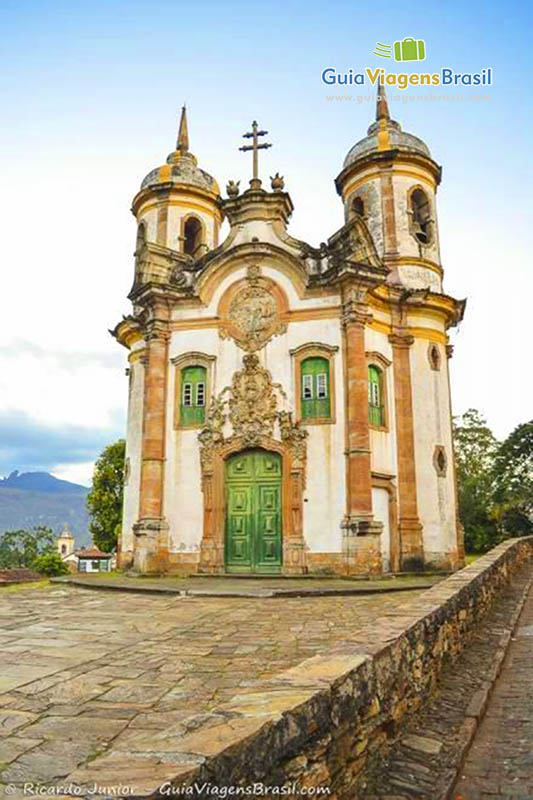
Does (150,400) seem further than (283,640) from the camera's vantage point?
Yes

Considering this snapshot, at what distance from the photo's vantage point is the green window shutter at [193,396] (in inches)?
700

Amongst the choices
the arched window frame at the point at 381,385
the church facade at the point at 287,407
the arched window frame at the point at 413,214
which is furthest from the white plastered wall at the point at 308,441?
the arched window frame at the point at 413,214

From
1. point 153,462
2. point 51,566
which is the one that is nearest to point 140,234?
point 153,462

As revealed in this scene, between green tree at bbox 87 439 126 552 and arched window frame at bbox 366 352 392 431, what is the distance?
17.9 metres

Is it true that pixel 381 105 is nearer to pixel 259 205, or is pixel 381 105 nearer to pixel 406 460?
pixel 259 205

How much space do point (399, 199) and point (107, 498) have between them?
20371 mm

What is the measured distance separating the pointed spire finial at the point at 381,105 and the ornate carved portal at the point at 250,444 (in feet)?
37.6

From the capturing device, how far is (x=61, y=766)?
335cm

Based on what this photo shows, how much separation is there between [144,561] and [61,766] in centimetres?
1362

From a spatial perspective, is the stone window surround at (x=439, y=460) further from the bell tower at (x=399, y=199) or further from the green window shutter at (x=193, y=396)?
the green window shutter at (x=193, y=396)

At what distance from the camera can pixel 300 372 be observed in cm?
1727

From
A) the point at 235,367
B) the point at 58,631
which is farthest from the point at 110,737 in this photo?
the point at 235,367

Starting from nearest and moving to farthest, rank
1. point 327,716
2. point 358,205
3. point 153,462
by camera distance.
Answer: point 327,716 → point 153,462 → point 358,205

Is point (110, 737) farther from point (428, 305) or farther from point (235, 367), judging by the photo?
point (428, 305)
